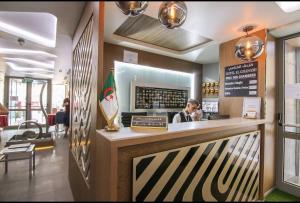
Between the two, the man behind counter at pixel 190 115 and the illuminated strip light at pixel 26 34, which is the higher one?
the illuminated strip light at pixel 26 34

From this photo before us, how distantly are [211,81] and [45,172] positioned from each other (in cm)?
413

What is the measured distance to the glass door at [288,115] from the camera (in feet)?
8.41

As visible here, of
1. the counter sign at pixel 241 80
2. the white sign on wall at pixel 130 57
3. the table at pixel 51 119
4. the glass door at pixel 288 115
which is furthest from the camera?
the table at pixel 51 119

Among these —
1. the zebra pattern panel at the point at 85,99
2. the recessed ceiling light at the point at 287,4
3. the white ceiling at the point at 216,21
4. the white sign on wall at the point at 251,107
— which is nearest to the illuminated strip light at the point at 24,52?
the white ceiling at the point at 216,21

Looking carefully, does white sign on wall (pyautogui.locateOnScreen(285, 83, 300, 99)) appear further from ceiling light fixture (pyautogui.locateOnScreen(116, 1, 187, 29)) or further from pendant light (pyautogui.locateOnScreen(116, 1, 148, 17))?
pendant light (pyautogui.locateOnScreen(116, 1, 148, 17))

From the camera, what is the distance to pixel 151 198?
116 cm

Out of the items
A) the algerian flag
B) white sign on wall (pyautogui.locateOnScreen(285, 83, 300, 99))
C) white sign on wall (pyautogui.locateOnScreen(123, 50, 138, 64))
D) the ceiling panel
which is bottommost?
the algerian flag

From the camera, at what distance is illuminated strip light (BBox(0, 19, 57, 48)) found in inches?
112

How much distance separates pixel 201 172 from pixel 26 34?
377 centimetres

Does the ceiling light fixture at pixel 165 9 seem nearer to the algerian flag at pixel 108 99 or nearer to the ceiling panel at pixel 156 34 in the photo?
the algerian flag at pixel 108 99

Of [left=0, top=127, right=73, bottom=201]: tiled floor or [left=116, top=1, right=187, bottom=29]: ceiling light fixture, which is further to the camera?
[left=0, top=127, right=73, bottom=201]: tiled floor

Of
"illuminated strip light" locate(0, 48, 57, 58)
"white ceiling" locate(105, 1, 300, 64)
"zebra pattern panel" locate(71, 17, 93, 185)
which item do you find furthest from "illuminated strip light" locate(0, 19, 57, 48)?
"zebra pattern panel" locate(71, 17, 93, 185)

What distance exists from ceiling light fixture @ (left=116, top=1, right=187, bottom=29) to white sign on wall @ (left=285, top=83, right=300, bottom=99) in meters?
2.34

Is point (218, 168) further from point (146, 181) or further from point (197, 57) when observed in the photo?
point (197, 57)
